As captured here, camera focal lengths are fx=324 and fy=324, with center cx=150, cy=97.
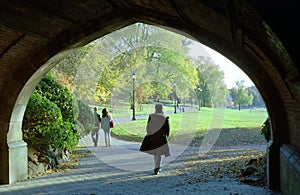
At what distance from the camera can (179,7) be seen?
4484 mm

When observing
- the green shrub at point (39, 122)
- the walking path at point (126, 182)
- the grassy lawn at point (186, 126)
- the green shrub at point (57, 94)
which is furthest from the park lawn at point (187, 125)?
the green shrub at point (39, 122)

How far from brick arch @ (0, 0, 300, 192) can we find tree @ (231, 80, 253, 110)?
30298mm

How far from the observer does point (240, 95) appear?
117ft

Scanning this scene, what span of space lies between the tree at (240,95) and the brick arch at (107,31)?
99.4 ft

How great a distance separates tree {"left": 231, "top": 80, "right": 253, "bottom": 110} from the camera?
117 ft

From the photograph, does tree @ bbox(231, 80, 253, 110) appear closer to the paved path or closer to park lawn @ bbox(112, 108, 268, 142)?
park lawn @ bbox(112, 108, 268, 142)

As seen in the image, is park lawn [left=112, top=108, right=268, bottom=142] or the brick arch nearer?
the brick arch

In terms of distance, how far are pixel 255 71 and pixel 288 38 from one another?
2974 millimetres

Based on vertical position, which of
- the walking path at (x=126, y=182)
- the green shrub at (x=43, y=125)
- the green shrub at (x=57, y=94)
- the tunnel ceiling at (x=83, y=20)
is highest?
the tunnel ceiling at (x=83, y=20)

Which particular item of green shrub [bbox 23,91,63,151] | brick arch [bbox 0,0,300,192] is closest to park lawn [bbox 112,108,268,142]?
green shrub [bbox 23,91,63,151]

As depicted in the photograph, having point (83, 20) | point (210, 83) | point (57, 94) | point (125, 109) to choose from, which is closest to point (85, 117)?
point (125, 109)

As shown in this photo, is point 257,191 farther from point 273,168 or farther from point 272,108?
point 272,108

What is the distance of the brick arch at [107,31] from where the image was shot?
4.07 meters

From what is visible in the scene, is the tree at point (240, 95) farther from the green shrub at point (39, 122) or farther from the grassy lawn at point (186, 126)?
the green shrub at point (39, 122)
